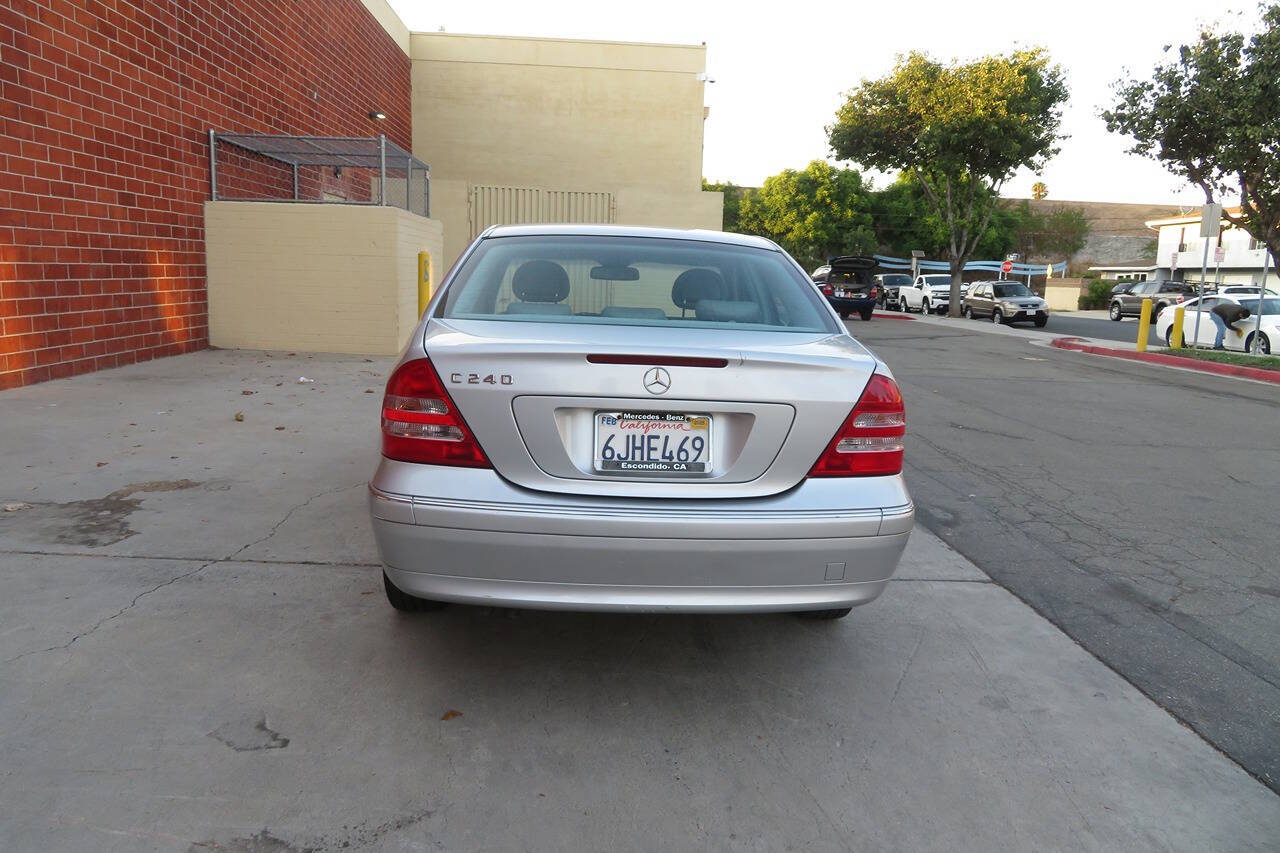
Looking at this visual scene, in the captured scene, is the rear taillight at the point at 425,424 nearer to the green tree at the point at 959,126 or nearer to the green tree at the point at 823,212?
the green tree at the point at 959,126

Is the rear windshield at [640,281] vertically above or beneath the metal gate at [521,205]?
beneath

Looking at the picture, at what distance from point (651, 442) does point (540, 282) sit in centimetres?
124

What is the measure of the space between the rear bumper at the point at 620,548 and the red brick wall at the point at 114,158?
7.35m

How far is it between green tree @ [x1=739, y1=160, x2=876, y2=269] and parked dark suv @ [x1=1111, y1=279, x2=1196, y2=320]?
67.6ft

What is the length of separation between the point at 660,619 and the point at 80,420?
18.6 feet

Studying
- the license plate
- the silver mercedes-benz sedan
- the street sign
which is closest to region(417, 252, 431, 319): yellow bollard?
the silver mercedes-benz sedan

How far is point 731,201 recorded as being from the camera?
68.4 meters

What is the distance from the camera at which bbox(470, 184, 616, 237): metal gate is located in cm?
1892

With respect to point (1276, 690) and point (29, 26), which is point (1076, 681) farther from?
point (29, 26)

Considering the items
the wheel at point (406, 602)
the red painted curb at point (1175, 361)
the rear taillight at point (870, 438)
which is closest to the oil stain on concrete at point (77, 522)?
the wheel at point (406, 602)

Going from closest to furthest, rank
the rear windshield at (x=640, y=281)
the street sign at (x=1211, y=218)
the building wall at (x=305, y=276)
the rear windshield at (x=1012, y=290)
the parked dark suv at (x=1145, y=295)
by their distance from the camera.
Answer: the rear windshield at (x=640, y=281) < the building wall at (x=305, y=276) < the street sign at (x=1211, y=218) < the rear windshield at (x=1012, y=290) < the parked dark suv at (x=1145, y=295)

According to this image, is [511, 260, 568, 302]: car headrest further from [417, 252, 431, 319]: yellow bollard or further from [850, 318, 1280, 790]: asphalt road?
[417, 252, 431, 319]: yellow bollard

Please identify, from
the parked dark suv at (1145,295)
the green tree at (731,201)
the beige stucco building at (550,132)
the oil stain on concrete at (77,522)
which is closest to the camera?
the oil stain on concrete at (77,522)

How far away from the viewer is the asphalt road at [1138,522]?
3545 mm
